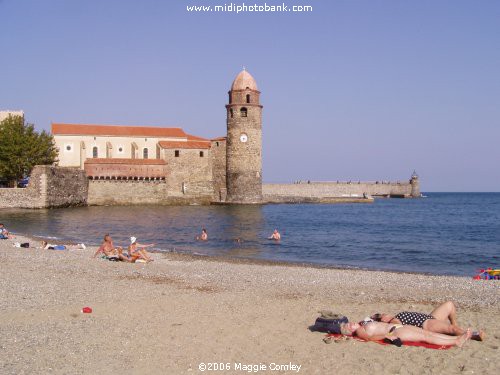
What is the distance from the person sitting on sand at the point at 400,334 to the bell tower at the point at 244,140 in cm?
4529

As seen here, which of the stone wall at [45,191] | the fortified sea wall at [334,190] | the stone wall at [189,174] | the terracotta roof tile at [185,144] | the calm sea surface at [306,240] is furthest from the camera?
the fortified sea wall at [334,190]

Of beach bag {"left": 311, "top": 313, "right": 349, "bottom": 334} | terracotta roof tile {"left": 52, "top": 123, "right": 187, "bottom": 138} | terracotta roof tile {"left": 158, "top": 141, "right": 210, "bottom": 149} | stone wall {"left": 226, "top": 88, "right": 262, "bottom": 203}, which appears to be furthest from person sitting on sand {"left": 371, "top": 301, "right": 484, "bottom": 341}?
terracotta roof tile {"left": 52, "top": 123, "right": 187, "bottom": 138}

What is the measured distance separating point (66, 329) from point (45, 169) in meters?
38.7

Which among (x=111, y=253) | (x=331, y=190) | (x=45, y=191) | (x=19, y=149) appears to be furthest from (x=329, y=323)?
(x=331, y=190)

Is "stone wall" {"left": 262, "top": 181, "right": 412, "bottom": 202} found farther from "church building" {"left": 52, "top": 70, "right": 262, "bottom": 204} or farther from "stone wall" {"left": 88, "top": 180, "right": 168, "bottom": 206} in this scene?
"stone wall" {"left": 88, "top": 180, "right": 168, "bottom": 206}

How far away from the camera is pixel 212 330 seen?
7367 millimetres

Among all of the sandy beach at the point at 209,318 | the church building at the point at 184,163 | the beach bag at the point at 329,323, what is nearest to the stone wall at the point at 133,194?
the church building at the point at 184,163

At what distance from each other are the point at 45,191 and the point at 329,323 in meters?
40.3

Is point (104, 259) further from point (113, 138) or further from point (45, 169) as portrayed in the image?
point (113, 138)

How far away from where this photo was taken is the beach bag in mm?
7105

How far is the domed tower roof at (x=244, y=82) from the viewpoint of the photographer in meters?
52.2

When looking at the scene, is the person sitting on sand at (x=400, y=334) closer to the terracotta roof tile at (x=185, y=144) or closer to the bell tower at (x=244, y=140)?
the bell tower at (x=244, y=140)

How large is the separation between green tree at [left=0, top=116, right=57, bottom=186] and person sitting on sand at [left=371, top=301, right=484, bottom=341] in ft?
144

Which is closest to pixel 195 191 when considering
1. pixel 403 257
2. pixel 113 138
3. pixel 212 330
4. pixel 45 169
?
pixel 113 138
